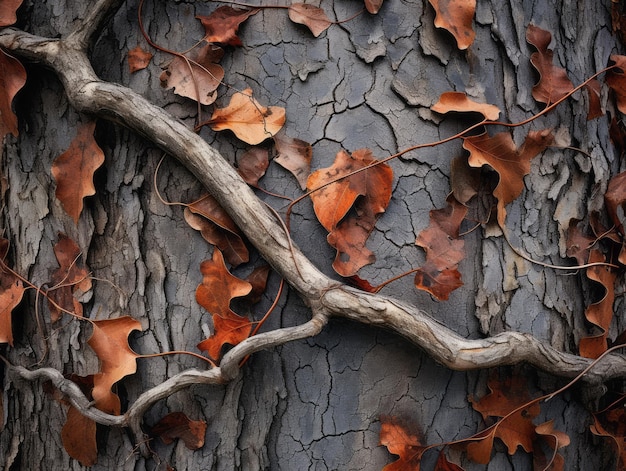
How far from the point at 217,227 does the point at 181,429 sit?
40 cm

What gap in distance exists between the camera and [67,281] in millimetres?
1173

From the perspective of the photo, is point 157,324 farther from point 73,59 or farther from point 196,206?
point 73,59

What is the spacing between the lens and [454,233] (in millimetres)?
1094

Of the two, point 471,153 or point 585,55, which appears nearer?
point 471,153

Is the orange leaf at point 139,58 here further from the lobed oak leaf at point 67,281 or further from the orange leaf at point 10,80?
the lobed oak leaf at point 67,281

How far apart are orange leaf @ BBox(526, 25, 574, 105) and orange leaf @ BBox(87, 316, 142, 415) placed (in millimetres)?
944

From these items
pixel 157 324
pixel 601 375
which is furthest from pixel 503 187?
pixel 157 324

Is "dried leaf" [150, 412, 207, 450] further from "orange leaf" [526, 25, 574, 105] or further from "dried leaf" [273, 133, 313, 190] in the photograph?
"orange leaf" [526, 25, 574, 105]

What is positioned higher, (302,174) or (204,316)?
(302,174)

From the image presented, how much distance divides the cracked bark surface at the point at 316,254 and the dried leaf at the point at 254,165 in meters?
0.02

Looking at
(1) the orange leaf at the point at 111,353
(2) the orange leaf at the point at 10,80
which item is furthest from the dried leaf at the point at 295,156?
(2) the orange leaf at the point at 10,80

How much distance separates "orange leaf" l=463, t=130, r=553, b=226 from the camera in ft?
3.58

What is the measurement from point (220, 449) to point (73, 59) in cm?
83

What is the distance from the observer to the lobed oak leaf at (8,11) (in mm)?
1175
